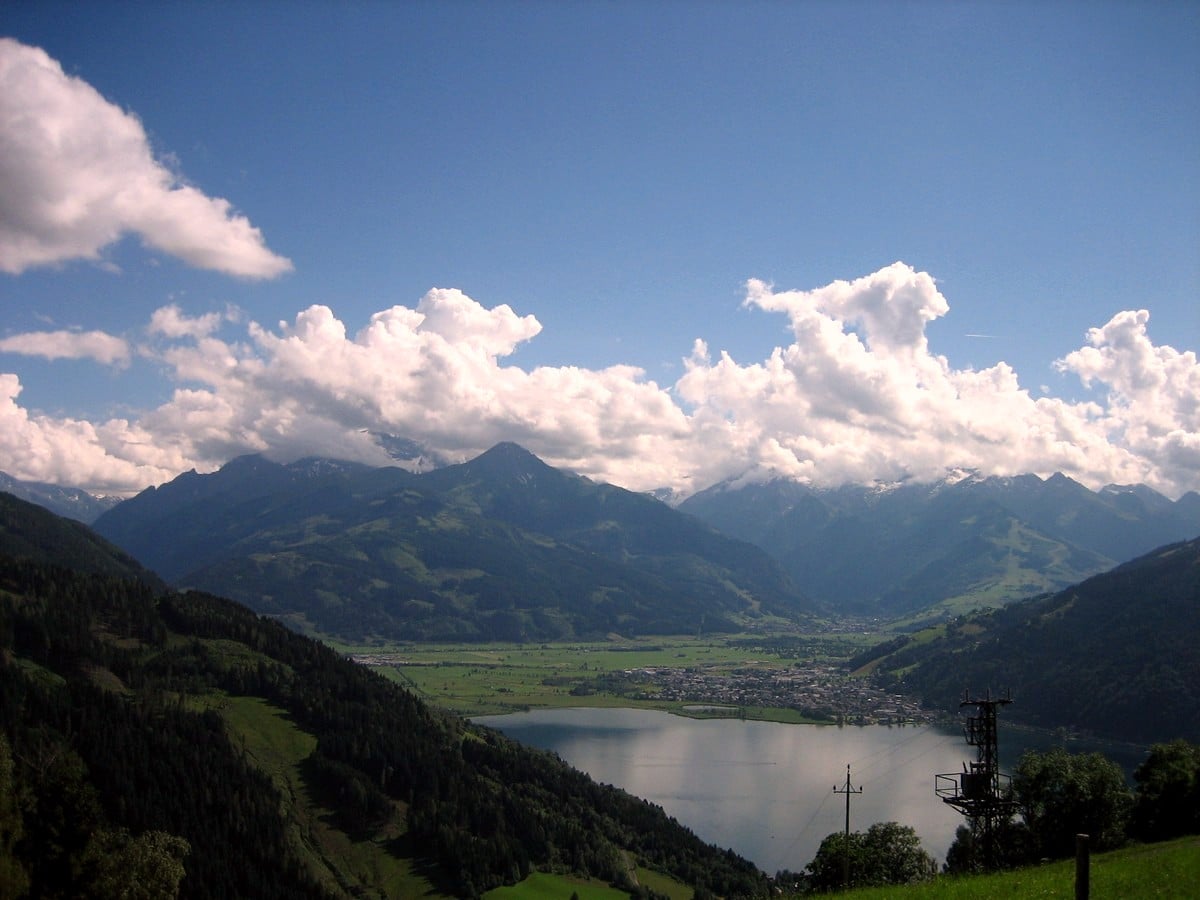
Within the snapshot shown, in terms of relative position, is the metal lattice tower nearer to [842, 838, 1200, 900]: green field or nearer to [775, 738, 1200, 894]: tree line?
[775, 738, 1200, 894]: tree line

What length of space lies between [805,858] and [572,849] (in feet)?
85.5


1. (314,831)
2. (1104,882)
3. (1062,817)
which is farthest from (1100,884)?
(314,831)

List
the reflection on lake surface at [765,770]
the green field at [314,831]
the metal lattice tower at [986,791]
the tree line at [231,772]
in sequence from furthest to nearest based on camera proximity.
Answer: the reflection on lake surface at [765,770] < the green field at [314,831] < the tree line at [231,772] < the metal lattice tower at [986,791]

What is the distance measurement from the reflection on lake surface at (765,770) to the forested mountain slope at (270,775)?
1220 centimetres

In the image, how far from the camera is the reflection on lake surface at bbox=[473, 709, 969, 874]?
339ft

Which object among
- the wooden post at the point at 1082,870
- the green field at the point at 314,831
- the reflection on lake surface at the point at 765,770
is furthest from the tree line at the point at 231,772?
the wooden post at the point at 1082,870

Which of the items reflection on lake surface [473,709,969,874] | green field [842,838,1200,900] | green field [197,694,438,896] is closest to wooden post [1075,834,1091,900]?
green field [842,838,1200,900]

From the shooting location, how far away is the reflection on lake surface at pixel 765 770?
10338cm

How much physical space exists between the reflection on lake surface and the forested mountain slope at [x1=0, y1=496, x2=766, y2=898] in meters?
12.2

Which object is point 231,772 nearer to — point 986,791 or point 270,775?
point 270,775

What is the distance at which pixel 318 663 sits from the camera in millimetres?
133625

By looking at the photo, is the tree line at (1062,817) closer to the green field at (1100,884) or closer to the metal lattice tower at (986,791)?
the metal lattice tower at (986,791)

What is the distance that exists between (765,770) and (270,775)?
79332 millimetres

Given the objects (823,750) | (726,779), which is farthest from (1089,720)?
(726,779)
